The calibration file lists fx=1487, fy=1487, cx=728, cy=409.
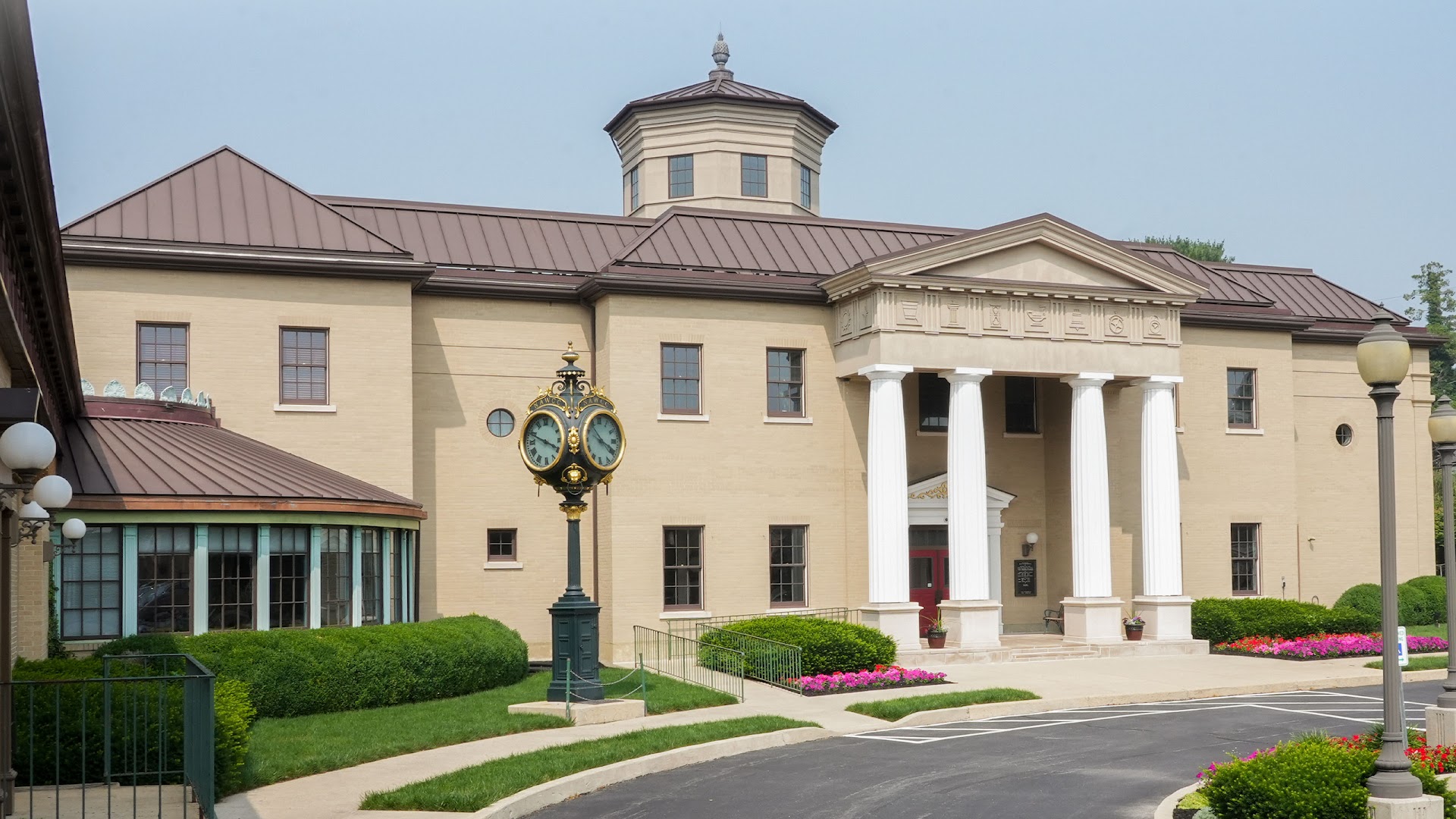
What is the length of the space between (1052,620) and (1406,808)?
25158mm

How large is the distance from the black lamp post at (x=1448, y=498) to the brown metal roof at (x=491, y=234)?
2035 centimetres

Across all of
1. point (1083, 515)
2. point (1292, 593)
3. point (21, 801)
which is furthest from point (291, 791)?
point (1292, 593)

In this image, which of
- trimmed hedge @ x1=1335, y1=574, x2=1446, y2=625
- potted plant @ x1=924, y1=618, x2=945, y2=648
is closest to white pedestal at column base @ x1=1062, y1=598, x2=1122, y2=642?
potted plant @ x1=924, y1=618, x2=945, y2=648

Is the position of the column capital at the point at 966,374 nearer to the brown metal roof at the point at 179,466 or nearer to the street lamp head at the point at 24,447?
the brown metal roof at the point at 179,466

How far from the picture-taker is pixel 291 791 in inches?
611

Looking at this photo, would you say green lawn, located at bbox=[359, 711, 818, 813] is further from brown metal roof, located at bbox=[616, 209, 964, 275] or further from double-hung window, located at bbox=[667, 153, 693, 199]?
double-hung window, located at bbox=[667, 153, 693, 199]

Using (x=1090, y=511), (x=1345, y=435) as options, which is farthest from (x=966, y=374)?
(x=1345, y=435)

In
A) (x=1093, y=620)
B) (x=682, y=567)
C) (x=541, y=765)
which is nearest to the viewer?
(x=541, y=765)

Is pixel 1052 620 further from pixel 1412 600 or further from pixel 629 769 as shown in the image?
pixel 629 769

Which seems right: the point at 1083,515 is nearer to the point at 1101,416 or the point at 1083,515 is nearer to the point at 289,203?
the point at 1101,416

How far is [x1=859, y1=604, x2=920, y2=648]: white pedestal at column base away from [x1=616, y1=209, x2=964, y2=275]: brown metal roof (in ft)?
26.4

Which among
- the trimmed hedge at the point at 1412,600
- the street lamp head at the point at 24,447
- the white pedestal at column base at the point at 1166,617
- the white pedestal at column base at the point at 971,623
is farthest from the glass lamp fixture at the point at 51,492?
the trimmed hedge at the point at 1412,600

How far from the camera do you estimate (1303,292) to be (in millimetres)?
41906

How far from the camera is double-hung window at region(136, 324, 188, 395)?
2955cm
